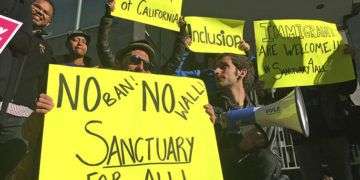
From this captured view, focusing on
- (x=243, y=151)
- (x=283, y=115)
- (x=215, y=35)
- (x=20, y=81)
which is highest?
(x=215, y=35)

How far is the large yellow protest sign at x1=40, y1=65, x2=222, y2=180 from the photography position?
2.17 meters

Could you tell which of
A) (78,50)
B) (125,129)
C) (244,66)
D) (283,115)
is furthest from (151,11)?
(125,129)

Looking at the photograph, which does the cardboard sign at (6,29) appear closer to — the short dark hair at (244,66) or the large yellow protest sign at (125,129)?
the large yellow protest sign at (125,129)

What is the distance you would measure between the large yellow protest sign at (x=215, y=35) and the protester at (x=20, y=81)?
122 cm

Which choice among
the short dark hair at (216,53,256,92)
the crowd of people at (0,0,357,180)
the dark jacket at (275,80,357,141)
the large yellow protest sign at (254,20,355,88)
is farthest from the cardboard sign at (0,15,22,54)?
the dark jacket at (275,80,357,141)

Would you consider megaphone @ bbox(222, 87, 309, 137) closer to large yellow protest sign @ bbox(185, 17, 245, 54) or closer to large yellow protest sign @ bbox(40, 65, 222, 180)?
large yellow protest sign @ bbox(40, 65, 222, 180)

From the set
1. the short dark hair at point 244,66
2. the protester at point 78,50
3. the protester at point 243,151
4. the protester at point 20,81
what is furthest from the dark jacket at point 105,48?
the protester at point 243,151

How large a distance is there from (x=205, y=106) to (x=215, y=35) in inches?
60.7

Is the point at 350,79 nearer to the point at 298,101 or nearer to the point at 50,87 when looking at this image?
the point at 298,101

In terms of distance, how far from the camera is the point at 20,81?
10.4 feet

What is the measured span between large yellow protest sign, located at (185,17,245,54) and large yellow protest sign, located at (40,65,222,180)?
1361 millimetres

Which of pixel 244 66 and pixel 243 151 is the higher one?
pixel 244 66

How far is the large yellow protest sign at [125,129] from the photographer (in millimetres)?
2166

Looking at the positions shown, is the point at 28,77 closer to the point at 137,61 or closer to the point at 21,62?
the point at 21,62
